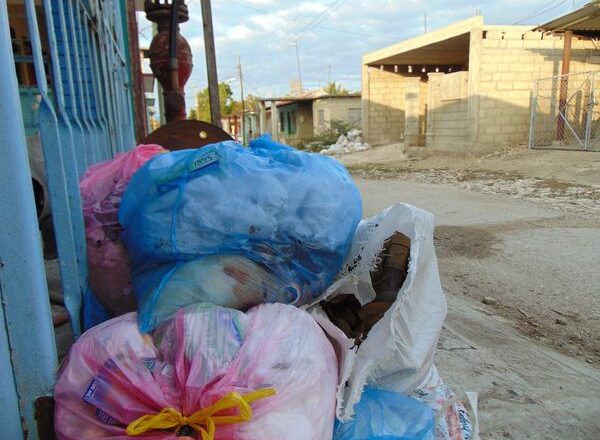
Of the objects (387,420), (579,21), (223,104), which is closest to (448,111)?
(579,21)

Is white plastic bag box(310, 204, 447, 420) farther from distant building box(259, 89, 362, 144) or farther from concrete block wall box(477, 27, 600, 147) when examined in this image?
distant building box(259, 89, 362, 144)

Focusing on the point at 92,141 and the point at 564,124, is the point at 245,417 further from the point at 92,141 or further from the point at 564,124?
the point at 564,124

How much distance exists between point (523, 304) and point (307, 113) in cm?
2708

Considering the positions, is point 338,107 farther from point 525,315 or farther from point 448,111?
point 525,315

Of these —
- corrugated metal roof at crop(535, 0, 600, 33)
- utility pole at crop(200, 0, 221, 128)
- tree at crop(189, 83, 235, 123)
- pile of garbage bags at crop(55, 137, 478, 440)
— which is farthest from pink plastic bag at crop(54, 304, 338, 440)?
tree at crop(189, 83, 235, 123)

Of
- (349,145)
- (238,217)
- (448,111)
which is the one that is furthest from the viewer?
(349,145)

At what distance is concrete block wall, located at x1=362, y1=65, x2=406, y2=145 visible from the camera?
19.4 metres

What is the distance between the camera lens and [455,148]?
13.7 meters

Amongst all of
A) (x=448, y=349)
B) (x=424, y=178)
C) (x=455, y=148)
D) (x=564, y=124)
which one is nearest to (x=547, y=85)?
(x=564, y=124)

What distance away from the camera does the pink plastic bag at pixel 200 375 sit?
95 cm

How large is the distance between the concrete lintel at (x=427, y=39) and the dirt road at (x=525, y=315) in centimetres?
778

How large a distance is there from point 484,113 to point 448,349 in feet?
39.4

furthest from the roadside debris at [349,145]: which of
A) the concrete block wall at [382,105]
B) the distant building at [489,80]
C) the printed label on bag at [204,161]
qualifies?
the printed label on bag at [204,161]

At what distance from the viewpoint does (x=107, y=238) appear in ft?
5.02
